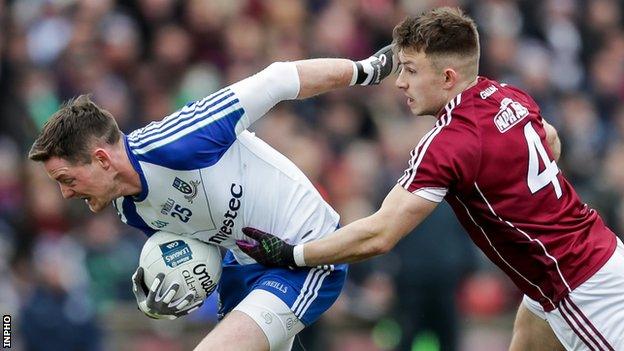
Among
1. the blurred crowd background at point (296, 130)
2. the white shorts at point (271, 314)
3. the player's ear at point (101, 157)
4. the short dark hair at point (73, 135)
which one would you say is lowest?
the blurred crowd background at point (296, 130)

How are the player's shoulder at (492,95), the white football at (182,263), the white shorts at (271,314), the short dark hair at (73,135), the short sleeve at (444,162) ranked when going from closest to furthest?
the short sleeve at (444,162) → the player's shoulder at (492,95) → the short dark hair at (73,135) → the white shorts at (271,314) → the white football at (182,263)

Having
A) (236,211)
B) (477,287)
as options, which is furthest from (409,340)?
(236,211)

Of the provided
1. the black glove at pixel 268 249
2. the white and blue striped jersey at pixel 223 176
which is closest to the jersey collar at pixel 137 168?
the white and blue striped jersey at pixel 223 176

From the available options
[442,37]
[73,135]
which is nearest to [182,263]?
[73,135]

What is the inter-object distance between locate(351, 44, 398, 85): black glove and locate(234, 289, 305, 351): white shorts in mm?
1290

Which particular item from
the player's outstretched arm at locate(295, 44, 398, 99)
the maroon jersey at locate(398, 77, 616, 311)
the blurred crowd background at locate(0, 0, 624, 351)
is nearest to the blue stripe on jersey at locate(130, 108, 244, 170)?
the player's outstretched arm at locate(295, 44, 398, 99)

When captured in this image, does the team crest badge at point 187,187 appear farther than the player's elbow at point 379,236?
Yes

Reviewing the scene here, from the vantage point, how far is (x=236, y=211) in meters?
7.55

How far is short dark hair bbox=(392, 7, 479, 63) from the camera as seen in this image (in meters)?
7.02

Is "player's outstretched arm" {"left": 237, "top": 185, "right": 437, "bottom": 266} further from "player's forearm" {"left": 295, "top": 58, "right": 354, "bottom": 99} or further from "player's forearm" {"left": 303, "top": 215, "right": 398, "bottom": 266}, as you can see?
"player's forearm" {"left": 295, "top": 58, "right": 354, "bottom": 99}

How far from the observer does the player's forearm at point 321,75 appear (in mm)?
7543

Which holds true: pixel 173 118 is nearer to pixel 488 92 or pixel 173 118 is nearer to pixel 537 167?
pixel 488 92

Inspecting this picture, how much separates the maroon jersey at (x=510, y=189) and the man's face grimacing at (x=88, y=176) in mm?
1582

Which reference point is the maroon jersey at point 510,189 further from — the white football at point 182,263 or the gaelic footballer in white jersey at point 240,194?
the white football at point 182,263
